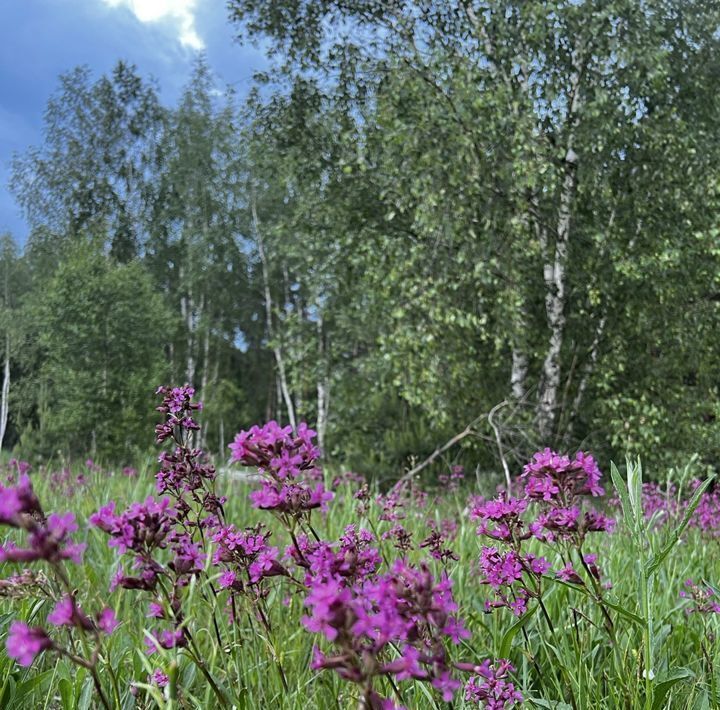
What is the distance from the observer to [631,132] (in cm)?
845

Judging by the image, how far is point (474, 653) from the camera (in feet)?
5.23

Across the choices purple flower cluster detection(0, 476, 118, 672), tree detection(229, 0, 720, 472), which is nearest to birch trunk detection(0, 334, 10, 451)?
tree detection(229, 0, 720, 472)

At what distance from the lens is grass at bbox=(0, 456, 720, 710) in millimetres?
1301

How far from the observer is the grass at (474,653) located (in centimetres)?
130

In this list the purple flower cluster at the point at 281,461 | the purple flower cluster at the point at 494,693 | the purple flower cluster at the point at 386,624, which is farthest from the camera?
the purple flower cluster at the point at 494,693

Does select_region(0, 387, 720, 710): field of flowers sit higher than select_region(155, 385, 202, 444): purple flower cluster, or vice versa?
select_region(155, 385, 202, 444): purple flower cluster

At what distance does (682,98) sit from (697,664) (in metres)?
9.92

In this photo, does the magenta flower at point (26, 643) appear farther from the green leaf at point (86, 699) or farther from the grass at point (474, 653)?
the green leaf at point (86, 699)

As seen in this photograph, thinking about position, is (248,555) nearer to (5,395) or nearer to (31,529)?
(31,529)

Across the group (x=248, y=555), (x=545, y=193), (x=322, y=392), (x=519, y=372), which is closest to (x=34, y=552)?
(x=248, y=555)

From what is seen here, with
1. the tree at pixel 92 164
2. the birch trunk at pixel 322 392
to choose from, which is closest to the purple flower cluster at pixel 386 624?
the birch trunk at pixel 322 392

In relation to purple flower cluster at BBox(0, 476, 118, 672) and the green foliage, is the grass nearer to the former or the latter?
purple flower cluster at BBox(0, 476, 118, 672)

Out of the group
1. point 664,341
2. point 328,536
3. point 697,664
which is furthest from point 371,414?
point 697,664

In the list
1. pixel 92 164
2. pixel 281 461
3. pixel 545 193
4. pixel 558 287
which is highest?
pixel 92 164
